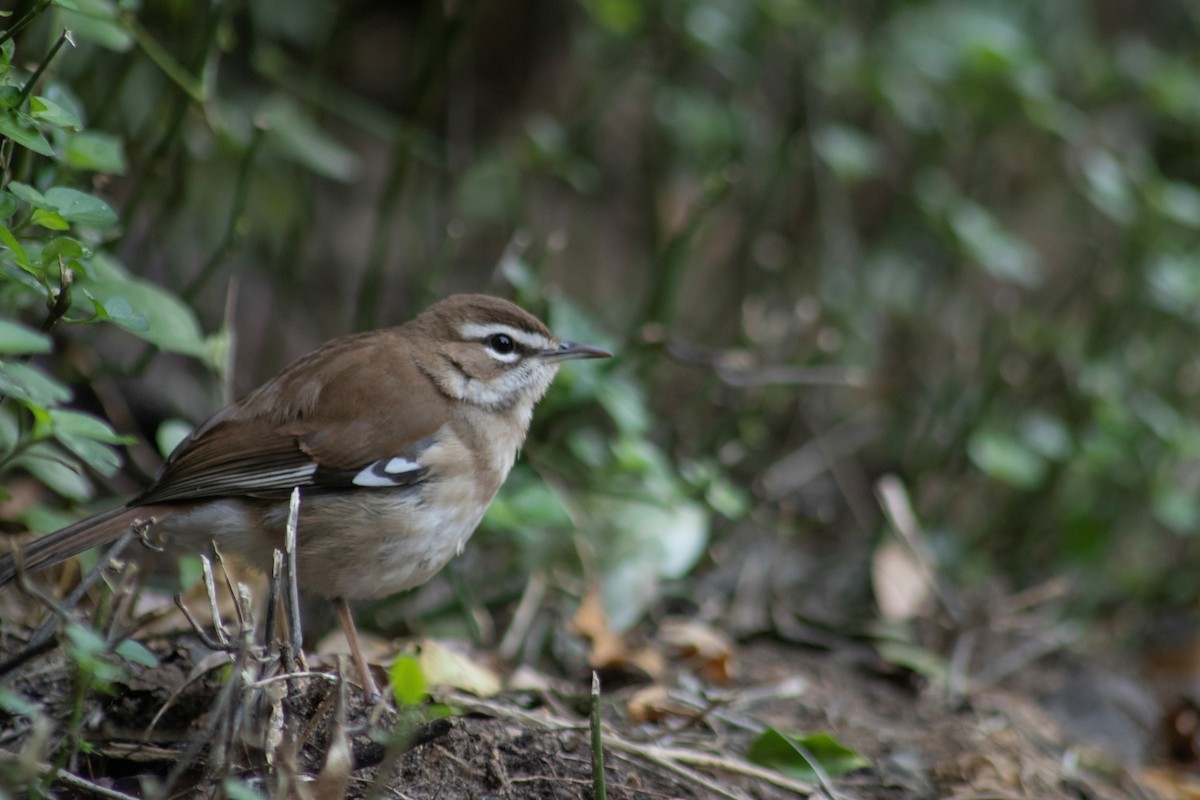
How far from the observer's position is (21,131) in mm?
3248

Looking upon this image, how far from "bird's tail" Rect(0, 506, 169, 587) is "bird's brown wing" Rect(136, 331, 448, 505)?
221 millimetres

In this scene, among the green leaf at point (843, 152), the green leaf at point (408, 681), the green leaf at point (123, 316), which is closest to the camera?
the green leaf at point (408, 681)

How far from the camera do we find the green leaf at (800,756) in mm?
4055

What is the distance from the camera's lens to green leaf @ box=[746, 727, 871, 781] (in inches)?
160

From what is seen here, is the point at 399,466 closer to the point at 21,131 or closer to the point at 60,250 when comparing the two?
the point at 60,250

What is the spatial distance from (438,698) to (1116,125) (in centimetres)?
743

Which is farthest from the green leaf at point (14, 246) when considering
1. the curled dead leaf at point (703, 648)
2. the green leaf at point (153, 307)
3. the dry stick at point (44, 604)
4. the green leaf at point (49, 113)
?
the curled dead leaf at point (703, 648)

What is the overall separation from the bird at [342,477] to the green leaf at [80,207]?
1.05 m

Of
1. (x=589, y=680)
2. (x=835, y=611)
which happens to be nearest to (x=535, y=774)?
(x=589, y=680)

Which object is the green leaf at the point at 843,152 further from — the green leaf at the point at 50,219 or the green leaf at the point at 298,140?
the green leaf at the point at 50,219

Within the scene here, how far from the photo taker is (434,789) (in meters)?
3.51

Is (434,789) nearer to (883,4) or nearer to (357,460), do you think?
(357,460)

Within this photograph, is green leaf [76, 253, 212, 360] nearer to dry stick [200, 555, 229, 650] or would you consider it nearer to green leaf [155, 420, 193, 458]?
green leaf [155, 420, 193, 458]

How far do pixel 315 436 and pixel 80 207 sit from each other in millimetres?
1246
